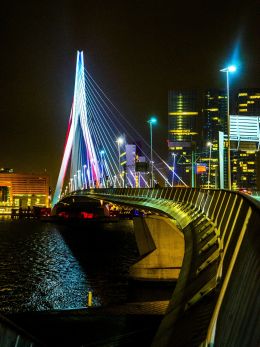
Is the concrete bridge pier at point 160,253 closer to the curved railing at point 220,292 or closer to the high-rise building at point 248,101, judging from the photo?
the curved railing at point 220,292

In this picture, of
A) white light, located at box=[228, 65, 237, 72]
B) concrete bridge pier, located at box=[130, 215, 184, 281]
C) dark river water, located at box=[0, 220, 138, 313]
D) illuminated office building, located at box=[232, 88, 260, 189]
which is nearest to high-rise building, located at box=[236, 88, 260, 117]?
illuminated office building, located at box=[232, 88, 260, 189]

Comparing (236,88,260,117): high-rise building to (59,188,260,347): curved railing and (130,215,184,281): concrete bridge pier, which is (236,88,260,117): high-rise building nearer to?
(130,215,184,281): concrete bridge pier

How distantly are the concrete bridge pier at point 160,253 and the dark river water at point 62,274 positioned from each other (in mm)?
1401

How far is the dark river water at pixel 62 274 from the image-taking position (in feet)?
86.1

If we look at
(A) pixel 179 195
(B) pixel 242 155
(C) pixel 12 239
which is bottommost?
(C) pixel 12 239

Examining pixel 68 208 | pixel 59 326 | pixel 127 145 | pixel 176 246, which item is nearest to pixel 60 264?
pixel 176 246

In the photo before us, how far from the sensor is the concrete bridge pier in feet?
103

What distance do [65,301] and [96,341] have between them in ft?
37.9

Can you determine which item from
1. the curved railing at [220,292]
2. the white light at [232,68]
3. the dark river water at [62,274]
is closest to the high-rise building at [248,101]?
the dark river water at [62,274]

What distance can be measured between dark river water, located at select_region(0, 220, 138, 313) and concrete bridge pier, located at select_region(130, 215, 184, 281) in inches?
55.2

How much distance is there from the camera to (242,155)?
99.4 meters

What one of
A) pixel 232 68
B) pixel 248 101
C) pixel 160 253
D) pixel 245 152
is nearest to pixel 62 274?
pixel 160 253

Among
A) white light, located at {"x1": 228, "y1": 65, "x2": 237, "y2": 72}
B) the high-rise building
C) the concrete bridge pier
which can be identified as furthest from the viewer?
the high-rise building

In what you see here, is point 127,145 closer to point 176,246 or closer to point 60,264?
point 60,264
